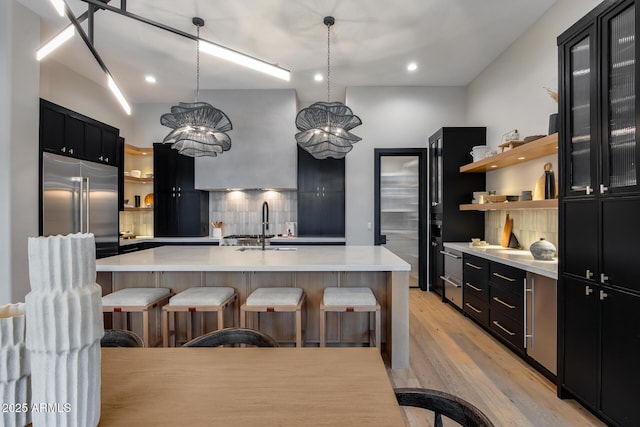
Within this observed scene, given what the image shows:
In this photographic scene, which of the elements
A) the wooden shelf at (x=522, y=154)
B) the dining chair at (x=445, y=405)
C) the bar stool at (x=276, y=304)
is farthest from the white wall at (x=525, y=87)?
the dining chair at (x=445, y=405)

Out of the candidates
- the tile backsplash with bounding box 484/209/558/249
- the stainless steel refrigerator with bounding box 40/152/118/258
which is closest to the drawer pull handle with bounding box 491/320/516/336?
the tile backsplash with bounding box 484/209/558/249

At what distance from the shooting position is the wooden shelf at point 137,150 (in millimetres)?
5574

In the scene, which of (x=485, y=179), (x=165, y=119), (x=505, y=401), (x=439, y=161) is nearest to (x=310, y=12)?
(x=165, y=119)

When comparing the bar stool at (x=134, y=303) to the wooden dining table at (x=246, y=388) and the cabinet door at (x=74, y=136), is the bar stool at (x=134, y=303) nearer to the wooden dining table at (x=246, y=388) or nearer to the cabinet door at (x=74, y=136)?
the wooden dining table at (x=246, y=388)

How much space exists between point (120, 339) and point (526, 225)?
3.99 metres

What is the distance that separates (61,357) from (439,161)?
485 cm

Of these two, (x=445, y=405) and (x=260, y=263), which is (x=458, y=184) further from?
(x=445, y=405)

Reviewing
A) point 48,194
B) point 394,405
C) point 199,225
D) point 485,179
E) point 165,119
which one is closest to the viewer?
point 394,405

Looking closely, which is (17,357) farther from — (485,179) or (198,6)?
(485,179)

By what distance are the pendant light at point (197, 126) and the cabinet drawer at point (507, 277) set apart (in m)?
3.00

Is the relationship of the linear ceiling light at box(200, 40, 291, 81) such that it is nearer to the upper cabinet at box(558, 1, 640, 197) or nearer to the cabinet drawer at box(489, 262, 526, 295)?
the upper cabinet at box(558, 1, 640, 197)

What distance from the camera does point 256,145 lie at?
213 inches

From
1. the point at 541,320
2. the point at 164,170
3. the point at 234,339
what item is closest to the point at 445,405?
the point at 234,339

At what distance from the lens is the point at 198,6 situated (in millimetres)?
3250
